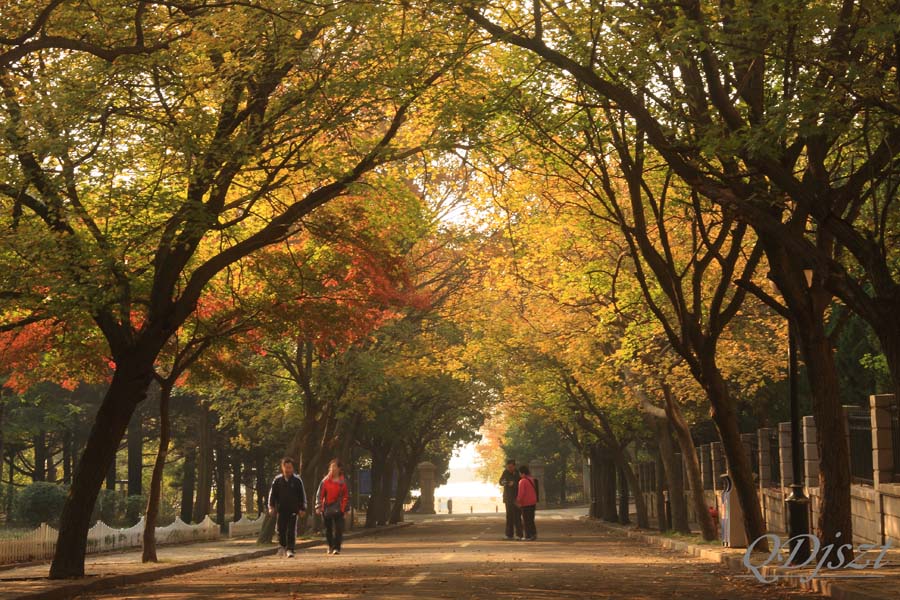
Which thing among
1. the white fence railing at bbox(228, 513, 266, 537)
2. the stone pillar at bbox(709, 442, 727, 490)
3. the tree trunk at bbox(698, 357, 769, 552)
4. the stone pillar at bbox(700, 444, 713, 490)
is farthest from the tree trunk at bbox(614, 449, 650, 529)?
Result: the tree trunk at bbox(698, 357, 769, 552)

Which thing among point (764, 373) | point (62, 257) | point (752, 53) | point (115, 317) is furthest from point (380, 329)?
point (752, 53)

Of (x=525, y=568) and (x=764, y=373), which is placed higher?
(x=764, y=373)

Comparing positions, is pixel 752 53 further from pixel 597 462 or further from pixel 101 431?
pixel 597 462

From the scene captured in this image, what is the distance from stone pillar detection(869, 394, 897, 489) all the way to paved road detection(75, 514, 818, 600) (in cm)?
364

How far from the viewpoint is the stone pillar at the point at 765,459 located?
3147 centimetres

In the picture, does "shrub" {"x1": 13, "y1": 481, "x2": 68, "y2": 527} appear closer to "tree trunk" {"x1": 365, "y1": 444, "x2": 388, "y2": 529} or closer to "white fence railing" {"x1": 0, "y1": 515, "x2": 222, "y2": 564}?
"white fence railing" {"x1": 0, "y1": 515, "x2": 222, "y2": 564}

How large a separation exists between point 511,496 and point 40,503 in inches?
530

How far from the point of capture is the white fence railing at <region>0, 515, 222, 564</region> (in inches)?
880

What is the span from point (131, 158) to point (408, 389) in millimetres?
28683

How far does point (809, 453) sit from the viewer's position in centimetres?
2597

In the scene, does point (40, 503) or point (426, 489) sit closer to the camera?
point (40, 503)

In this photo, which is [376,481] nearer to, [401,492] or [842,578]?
[401,492]

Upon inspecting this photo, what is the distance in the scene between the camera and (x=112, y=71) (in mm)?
15336

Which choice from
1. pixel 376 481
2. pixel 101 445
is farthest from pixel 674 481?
pixel 376 481
